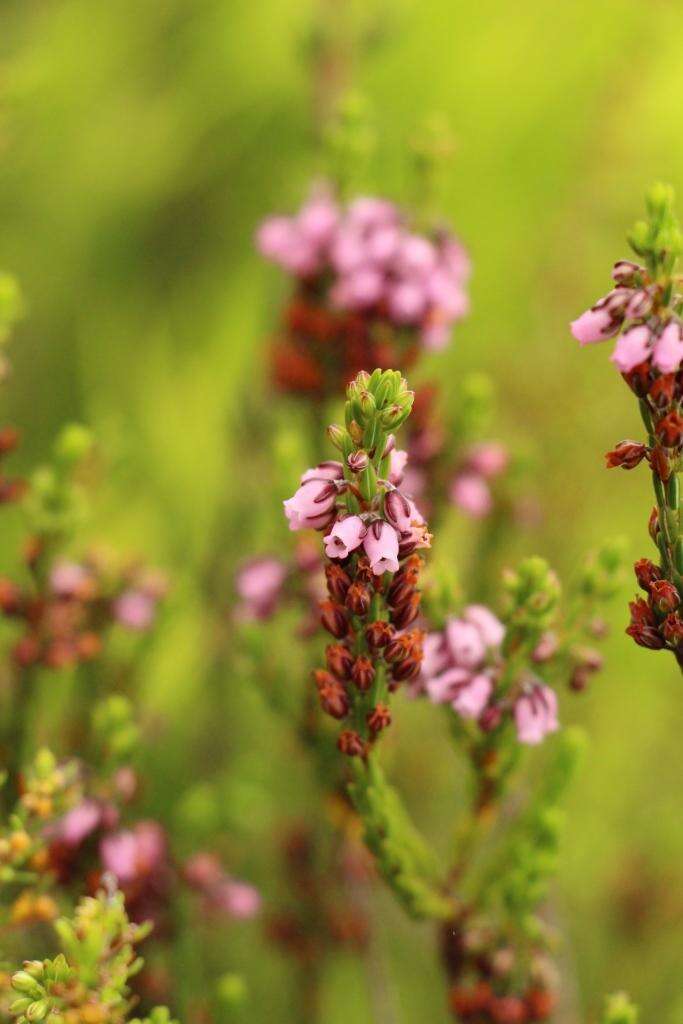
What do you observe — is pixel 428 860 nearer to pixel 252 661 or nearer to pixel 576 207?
pixel 252 661

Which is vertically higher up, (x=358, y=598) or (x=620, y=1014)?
(x=358, y=598)

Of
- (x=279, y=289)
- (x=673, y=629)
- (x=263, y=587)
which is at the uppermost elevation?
(x=279, y=289)

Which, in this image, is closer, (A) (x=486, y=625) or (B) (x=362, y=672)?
(B) (x=362, y=672)

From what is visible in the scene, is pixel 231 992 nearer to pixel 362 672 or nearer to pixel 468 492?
pixel 362 672

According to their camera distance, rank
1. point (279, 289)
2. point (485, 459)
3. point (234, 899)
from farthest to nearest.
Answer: point (279, 289)
point (485, 459)
point (234, 899)

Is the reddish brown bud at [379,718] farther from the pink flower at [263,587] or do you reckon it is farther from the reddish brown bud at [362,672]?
the pink flower at [263,587]

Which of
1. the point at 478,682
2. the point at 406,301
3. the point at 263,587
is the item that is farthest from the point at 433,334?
the point at 478,682

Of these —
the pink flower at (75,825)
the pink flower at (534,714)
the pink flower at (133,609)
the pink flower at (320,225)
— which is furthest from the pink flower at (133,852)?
the pink flower at (320,225)

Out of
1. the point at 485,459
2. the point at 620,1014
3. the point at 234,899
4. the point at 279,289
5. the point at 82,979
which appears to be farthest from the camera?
the point at 279,289
